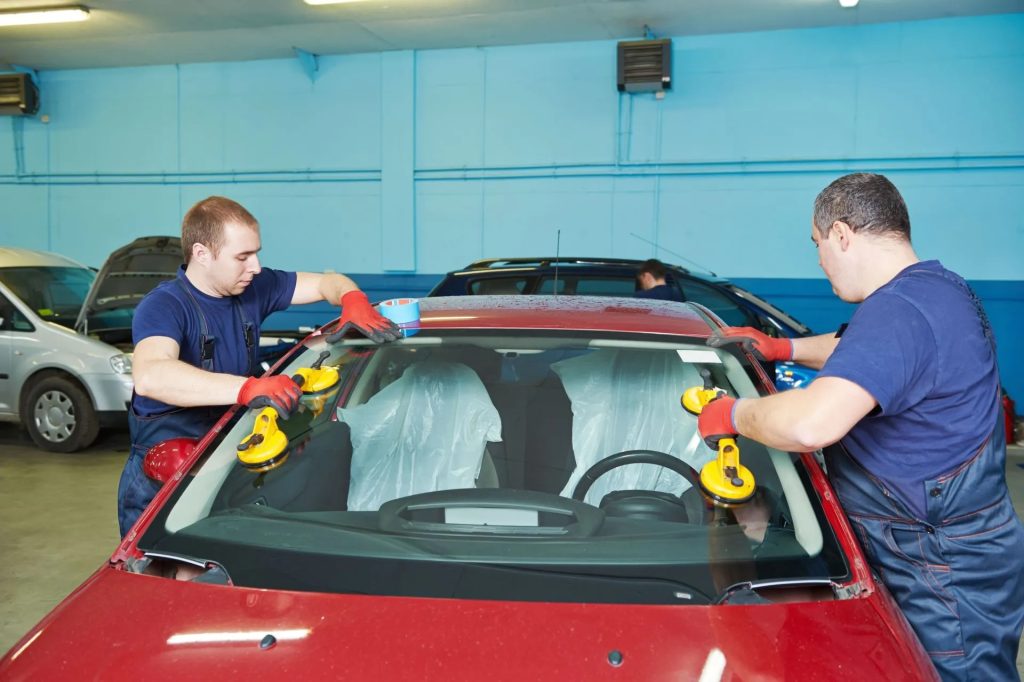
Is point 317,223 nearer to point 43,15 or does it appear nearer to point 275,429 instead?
point 43,15

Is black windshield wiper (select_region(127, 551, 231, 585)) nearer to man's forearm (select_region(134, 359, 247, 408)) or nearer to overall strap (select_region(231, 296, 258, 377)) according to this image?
man's forearm (select_region(134, 359, 247, 408))

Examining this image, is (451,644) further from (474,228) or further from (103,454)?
(474,228)

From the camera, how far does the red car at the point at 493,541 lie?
4.39 ft

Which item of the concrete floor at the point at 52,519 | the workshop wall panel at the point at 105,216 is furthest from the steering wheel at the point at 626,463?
the workshop wall panel at the point at 105,216

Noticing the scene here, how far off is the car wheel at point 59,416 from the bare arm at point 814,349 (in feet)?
18.5

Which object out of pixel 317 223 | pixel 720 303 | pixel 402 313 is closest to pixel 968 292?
A: pixel 402 313

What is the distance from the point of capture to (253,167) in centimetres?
1013

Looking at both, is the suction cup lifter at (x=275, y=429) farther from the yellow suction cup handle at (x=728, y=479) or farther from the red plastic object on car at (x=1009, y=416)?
the red plastic object on car at (x=1009, y=416)

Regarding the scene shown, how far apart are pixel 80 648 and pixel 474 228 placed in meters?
8.33

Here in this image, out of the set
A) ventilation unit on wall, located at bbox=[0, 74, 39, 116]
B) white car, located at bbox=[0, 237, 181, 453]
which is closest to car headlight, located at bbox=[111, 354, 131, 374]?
white car, located at bbox=[0, 237, 181, 453]

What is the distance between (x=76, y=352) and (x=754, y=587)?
620cm

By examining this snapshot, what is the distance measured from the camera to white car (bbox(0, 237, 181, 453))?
643 cm

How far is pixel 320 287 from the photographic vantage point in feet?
10.4

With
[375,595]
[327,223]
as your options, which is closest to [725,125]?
[327,223]
